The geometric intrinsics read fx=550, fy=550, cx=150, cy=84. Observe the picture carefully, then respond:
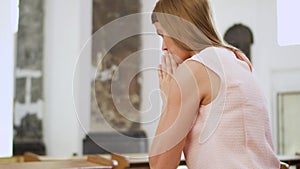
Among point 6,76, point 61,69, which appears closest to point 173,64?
point 6,76

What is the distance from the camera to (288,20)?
10.1m

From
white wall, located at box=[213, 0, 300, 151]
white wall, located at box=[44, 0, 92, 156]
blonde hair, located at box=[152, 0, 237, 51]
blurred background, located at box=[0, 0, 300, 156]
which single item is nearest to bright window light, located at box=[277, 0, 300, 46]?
white wall, located at box=[213, 0, 300, 151]

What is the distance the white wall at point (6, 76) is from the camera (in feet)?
22.3

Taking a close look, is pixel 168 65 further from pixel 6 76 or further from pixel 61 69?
pixel 61 69

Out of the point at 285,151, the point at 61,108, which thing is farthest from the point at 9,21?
the point at 285,151

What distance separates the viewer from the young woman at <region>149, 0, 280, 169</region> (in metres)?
1.46

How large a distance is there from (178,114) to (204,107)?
0.26 feet

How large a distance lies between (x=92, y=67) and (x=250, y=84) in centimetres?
609

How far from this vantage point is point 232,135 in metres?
1.47

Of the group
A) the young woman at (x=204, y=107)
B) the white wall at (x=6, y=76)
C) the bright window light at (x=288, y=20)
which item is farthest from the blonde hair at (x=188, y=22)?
the bright window light at (x=288, y=20)

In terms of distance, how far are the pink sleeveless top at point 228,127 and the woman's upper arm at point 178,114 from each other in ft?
0.11

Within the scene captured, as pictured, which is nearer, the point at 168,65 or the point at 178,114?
the point at 178,114

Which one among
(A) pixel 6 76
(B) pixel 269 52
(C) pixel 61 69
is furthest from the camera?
(B) pixel 269 52

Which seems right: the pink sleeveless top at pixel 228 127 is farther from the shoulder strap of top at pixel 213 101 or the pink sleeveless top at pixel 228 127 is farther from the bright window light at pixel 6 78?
the bright window light at pixel 6 78
